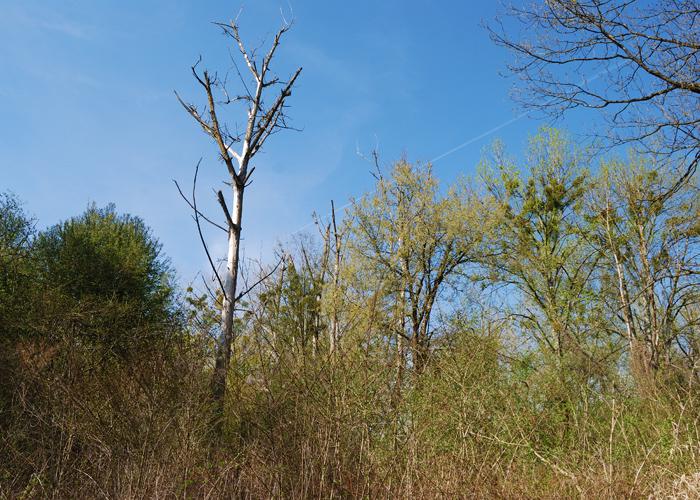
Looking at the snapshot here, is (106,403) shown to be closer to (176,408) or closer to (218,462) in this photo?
(176,408)

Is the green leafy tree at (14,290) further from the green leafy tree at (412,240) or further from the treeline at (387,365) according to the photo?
the green leafy tree at (412,240)

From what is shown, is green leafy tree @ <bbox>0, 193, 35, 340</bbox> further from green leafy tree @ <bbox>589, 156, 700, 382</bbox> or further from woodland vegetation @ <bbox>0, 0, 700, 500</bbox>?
green leafy tree @ <bbox>589, 156, 700, 382</bbox>

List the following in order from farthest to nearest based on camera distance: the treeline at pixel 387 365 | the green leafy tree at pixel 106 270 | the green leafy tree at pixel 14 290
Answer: the green leafy tree at pixel 106 270 → the green leafy tree at pixel 14 290 → the treeline at pixel 387 365

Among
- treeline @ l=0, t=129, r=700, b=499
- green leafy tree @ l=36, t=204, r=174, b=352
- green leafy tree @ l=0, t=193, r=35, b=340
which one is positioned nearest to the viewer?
treeline @ l=0, t=129, r=700, b=499

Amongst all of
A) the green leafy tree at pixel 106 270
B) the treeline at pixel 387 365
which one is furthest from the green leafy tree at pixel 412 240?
the green leafy tree at pixel 106 270

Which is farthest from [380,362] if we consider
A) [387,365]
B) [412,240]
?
[412,240]

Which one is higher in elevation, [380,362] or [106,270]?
[106,270]

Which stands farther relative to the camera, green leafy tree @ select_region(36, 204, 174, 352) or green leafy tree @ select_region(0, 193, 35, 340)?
green leafy tree @ select_region(36, 204, 174, 352)

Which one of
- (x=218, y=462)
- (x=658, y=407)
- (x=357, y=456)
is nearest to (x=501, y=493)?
(x=357, y=456)

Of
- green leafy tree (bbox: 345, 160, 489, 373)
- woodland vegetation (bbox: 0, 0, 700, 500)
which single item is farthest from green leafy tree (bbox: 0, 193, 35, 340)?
green leafy tree (bbox: 345, 160, 489, 373)

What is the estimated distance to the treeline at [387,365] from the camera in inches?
184

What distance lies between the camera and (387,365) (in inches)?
193

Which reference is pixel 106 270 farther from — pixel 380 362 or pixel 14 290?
pixel 380 362

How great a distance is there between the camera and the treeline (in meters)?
4.67
